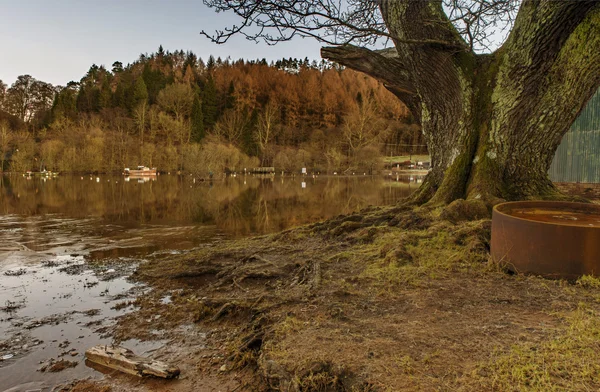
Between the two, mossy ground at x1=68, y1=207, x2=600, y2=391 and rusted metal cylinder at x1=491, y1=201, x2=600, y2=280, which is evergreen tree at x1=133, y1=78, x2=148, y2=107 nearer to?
mossy ground at x1=68, y1=207, x2=600, y2=391

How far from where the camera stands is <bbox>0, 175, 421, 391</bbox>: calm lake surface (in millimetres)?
3672

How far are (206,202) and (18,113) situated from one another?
7908 cm

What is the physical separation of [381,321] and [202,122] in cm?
6646

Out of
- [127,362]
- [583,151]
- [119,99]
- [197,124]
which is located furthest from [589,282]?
[119,99]

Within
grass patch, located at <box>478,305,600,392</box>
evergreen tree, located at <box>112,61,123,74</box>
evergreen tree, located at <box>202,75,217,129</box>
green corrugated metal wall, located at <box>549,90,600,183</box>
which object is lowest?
grass patch, located at <box>478,305,600,392</box>

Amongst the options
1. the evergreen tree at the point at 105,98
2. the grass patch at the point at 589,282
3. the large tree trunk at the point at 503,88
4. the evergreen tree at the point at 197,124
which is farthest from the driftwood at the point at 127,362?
the evergreen tree at the point at 105,98

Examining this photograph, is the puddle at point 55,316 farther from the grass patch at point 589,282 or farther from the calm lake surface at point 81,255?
the grass patch at point 589,282

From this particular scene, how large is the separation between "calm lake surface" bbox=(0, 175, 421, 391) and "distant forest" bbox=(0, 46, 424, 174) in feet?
82.9

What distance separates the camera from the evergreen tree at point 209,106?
239 feet

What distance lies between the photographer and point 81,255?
7.76 m

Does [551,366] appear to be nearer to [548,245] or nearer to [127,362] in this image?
[548,245]

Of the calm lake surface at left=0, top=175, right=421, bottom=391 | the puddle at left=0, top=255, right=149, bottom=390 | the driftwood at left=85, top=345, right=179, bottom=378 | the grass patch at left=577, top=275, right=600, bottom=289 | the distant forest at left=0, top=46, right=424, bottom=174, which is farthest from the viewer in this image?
the distant forest at left=0, top=46, right=424, bottom=174

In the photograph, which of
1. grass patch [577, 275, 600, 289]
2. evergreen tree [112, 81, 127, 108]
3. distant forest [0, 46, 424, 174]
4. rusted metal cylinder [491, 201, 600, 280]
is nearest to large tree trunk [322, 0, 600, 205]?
rusted metal cylinder [491, 201, 600, 280]

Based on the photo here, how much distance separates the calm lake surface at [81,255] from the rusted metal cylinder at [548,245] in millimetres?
3758
